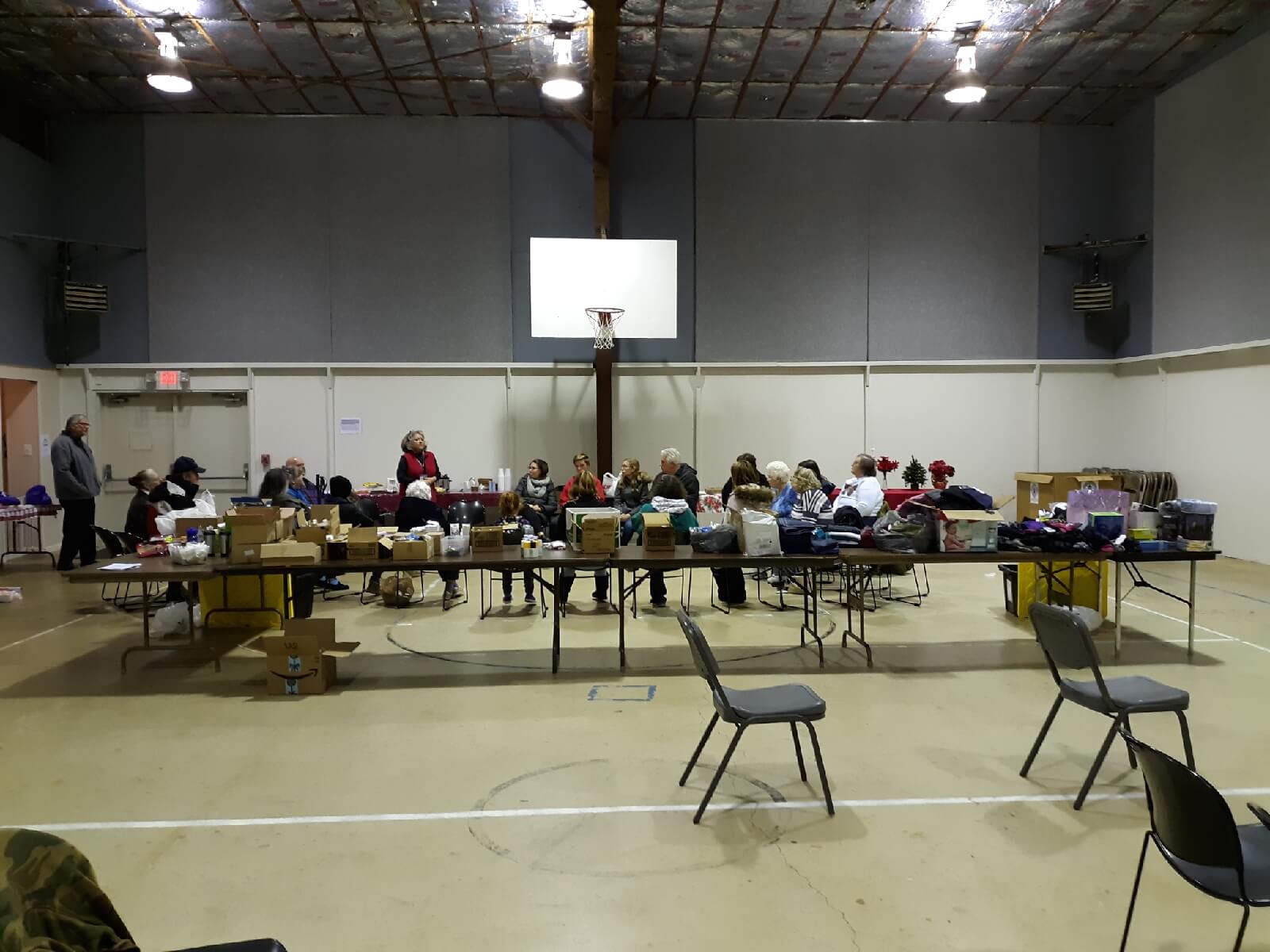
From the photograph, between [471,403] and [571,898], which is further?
[471,403]

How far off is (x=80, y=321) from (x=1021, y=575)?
446 inches

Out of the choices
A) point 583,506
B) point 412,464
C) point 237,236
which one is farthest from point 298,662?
point 237,236

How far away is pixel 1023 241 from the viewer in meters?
11.6

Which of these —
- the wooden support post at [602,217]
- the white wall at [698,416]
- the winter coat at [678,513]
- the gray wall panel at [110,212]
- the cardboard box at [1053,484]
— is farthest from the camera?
the white wall at [698,416]

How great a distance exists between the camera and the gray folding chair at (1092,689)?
10.5 feet

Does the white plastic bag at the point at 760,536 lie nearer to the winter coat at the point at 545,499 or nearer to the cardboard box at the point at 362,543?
the cardboard box at the point at 362,543

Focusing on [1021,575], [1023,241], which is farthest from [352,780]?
[1023,241]

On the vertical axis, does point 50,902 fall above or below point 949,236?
below

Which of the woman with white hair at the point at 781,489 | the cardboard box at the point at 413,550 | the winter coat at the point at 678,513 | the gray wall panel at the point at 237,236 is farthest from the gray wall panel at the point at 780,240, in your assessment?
the cardboard box at the point at 413,550

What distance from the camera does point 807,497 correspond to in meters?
6.95

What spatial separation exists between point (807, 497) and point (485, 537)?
2.81 metres

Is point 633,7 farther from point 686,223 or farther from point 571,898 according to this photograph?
point 571,898

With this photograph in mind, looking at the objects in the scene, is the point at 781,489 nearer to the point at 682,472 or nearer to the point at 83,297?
the point at 682,472

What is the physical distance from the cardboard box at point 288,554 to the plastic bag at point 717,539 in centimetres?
232
